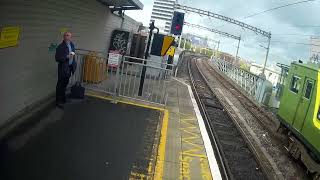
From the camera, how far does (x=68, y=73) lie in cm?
1114

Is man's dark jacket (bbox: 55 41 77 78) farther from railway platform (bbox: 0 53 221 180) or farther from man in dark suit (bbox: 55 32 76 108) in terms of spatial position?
railway platform (bbox: 0 53 221 180)

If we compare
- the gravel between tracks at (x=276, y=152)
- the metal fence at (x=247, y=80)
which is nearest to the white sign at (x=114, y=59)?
the gravel between tracks at (x=276, y=152)

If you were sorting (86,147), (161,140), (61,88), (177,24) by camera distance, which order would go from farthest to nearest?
(177,24)
(61,88)
(161,140)
(86,147)

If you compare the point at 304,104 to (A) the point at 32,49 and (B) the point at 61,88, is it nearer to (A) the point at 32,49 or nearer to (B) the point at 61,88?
(B) the point at 61,88

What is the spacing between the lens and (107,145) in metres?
8.79

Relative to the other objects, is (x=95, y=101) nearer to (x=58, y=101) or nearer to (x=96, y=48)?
(x=58, y=101)

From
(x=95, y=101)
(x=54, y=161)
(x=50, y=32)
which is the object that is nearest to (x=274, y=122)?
(x=95, y=101)

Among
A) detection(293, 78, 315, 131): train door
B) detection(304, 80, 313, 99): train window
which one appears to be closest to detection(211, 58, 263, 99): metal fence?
detection(293, 78, 315, 131): train door

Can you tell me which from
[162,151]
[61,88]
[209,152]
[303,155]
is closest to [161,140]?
[162,151]

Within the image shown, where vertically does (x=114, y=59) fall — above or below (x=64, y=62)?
above

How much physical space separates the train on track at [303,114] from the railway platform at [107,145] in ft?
7.78

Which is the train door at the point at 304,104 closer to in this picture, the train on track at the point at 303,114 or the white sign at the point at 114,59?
the train on track at the point at 303,114

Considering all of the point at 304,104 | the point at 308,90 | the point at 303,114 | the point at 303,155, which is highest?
the point at 308,90

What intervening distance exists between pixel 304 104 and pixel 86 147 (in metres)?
5.85
